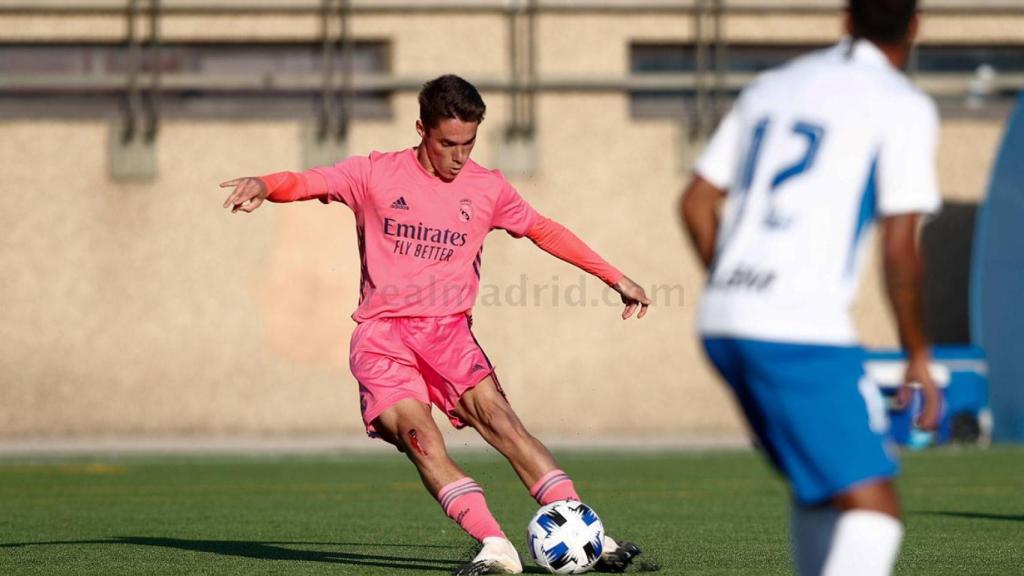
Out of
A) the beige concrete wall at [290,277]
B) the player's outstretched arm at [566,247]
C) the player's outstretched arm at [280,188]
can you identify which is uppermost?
the player's outstretched arm at [280,188]

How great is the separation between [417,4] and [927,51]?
755cm

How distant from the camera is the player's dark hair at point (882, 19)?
183 inches

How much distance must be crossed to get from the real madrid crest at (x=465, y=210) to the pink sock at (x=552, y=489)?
4.02 ft

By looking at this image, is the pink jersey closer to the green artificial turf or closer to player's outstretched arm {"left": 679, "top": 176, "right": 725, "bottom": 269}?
the green artificial turf

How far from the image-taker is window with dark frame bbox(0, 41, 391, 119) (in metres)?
24.3

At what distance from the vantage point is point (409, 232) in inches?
311

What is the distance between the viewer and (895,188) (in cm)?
452

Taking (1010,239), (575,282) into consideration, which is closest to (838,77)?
(1010,239)

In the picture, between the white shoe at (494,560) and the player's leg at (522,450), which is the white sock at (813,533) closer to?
the white shoe at (494,560)

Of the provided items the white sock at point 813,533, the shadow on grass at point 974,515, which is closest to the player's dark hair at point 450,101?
the white sock at point 813,533

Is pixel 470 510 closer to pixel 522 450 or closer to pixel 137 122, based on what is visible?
pixel 522 450

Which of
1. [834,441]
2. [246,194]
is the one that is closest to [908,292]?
[834,441]

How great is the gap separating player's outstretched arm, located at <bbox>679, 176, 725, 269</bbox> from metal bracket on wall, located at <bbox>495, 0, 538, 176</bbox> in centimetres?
1981

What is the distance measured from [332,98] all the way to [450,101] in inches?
677
